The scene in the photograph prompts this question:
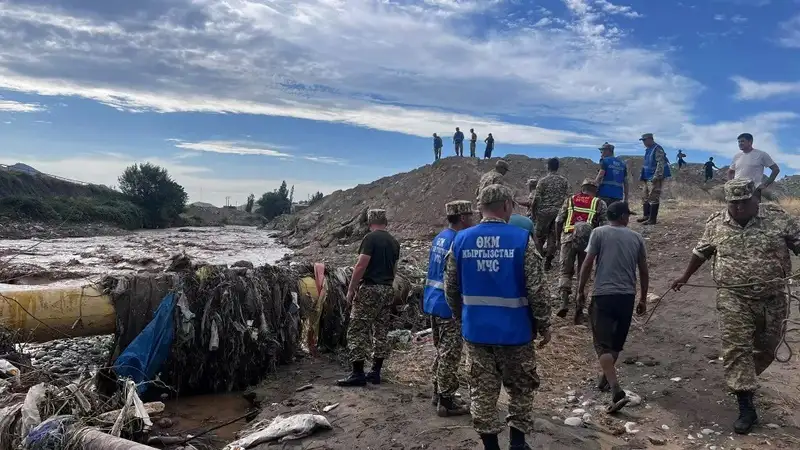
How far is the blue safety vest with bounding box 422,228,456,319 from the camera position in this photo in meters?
4.36

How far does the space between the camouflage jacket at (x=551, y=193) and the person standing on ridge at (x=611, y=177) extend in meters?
0.73

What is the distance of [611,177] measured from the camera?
822 cm

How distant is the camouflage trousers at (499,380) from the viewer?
3.30m

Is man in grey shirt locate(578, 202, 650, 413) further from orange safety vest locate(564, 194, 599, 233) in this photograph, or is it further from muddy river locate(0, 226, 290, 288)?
muddy river locate(0, 226, 290, 288)

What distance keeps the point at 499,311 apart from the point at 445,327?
45.7 inches

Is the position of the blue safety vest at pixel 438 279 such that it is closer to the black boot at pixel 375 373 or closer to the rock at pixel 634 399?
the black boot at pixel 375 373

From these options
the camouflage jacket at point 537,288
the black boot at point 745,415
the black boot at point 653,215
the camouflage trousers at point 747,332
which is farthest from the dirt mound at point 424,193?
the camouflage jacket at point 537,288

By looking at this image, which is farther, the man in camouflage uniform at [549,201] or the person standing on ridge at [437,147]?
the person standing on ridge at [437,147]

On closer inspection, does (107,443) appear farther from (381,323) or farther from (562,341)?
(562,341)

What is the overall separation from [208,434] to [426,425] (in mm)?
1919

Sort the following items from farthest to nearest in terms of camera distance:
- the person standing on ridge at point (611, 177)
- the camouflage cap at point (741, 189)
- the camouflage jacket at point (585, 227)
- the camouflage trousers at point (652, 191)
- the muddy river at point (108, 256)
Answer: the muddy river at point (108, 256) < the camouflage trousers at point (652, 191) < the person standing on ridge at point (611, 177) < the camouflage jacket at point (585, 227) < the camouflage cap at point (741, 189)

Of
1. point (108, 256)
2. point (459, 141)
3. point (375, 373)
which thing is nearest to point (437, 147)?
point (459, 141)

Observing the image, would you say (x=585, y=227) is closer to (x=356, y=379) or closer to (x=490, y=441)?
(x=356, y=379)

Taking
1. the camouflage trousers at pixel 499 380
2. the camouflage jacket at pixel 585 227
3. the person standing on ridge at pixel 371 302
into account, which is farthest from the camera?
the camouflage jacket at pixel 585 227
